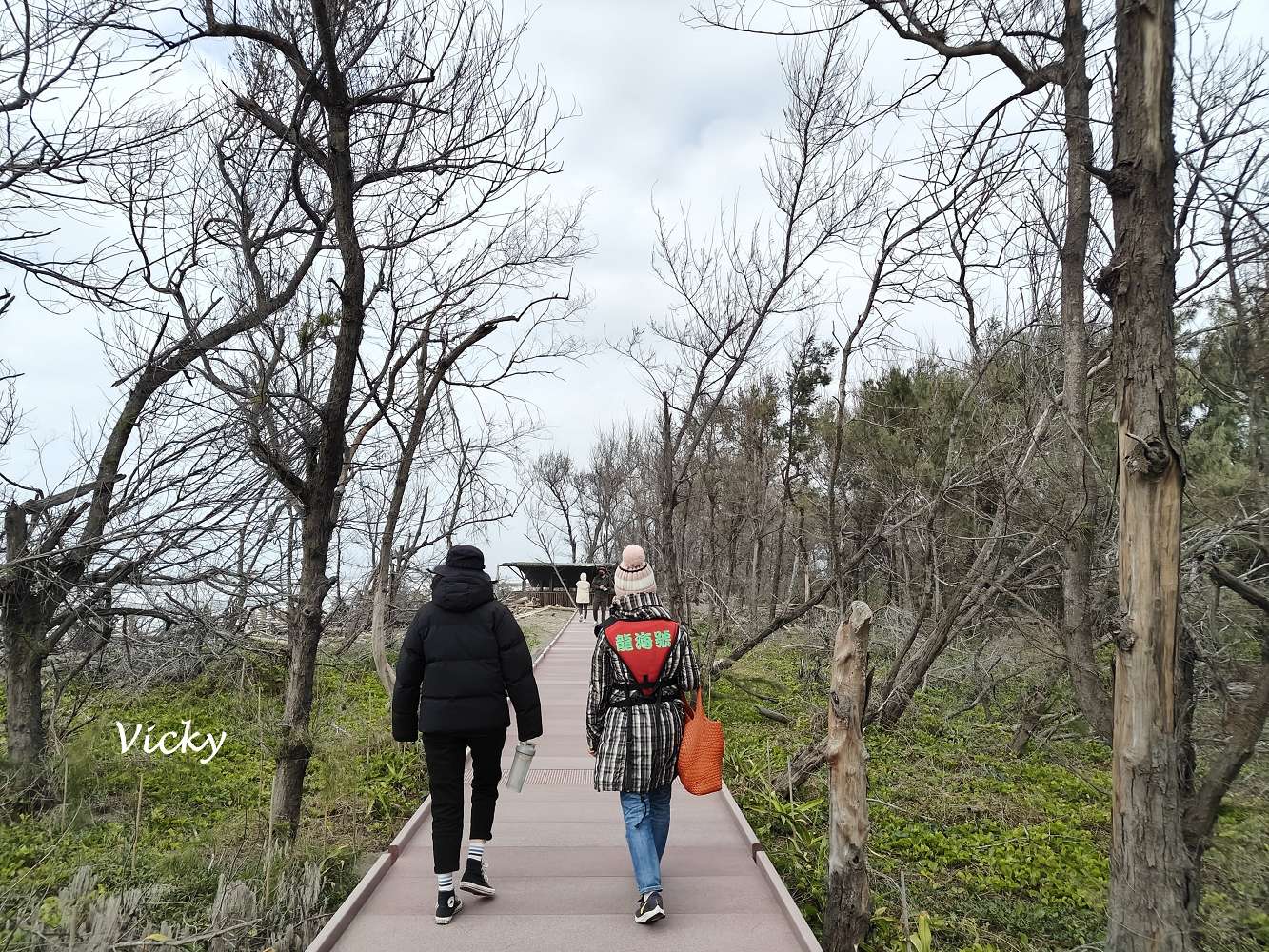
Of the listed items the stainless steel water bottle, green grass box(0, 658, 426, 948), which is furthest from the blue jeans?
green grass box(0, 658, 426, 948)

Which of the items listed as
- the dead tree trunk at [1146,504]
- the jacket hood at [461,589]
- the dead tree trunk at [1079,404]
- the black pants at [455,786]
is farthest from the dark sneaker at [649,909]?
the dead tree trunk at [1079,404]

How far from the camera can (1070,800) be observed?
867cm

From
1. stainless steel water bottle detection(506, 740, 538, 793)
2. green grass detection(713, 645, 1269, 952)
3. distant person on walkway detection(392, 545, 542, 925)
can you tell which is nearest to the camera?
distant person on walkway detection(392, 545, 542, 925)


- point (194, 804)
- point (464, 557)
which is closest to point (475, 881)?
point (464, 557)

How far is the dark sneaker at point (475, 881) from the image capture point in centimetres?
468

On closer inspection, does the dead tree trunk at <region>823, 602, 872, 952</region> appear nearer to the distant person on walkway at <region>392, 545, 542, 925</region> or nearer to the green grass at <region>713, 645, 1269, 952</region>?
the green grass at <region>713, 645, 1269, 952</region>

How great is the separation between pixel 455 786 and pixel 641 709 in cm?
105

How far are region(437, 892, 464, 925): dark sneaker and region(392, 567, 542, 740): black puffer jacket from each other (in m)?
0.78

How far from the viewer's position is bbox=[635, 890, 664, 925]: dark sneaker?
4316 millimetres

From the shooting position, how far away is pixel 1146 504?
4004mm

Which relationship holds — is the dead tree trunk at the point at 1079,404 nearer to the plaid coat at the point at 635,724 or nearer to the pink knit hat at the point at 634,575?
the plaid coat at the point at 635,724

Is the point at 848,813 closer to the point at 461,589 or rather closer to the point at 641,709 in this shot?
the point at 641,709

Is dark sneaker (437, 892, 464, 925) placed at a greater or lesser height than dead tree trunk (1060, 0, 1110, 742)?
lesser

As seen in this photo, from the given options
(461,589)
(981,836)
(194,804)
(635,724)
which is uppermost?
(461,589)
